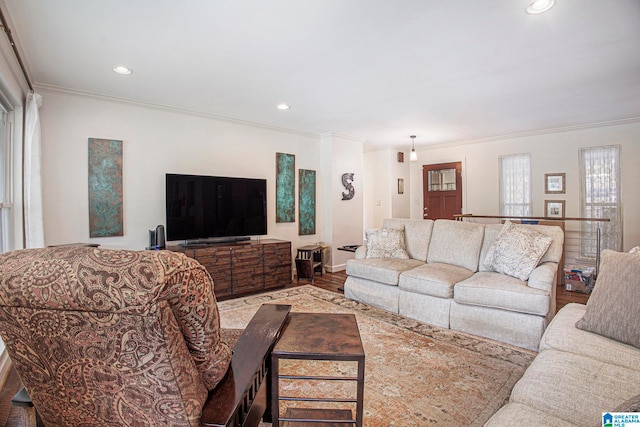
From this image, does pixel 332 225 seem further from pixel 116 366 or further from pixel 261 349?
pixel 116 366

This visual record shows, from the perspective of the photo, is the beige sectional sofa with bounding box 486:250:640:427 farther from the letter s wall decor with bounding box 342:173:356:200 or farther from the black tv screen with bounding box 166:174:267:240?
the letter s wall decor with bounding box 342:173:356:200

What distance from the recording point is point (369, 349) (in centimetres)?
256

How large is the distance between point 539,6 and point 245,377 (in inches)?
102

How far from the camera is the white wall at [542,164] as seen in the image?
4.90 meters

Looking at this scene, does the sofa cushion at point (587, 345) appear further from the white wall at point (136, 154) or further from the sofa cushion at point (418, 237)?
the white wall at point (136, 154)

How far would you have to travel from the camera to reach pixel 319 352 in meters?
1.35

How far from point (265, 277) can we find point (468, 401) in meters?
2.98

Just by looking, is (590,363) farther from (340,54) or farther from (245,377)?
(340,54)

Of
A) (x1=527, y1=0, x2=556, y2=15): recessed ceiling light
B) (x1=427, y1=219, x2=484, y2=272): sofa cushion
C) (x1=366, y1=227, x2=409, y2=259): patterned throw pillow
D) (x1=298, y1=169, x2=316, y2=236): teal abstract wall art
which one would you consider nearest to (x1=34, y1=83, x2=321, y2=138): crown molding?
(x1=298, y1=169, x2=316, y2=236): teal abstract wall art

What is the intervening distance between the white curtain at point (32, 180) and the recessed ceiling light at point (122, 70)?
78 cm

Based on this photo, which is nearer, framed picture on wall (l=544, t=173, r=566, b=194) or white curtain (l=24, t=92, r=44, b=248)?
white curtain (l=24, t=92, r=44, b=248)

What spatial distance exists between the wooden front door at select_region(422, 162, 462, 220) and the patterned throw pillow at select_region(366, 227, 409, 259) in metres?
3.32

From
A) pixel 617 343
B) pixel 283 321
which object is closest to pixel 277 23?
pixel 283 321

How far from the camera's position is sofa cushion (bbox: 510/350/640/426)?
1125 millimetres
